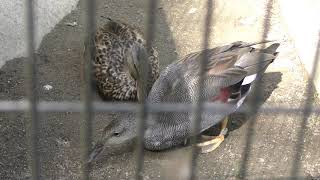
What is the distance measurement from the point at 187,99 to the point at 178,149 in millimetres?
→ 264

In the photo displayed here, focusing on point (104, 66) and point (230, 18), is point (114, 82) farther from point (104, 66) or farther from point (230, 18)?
point (230, 18)

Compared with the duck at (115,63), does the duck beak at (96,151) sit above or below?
below

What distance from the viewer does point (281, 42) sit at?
12.5 feet

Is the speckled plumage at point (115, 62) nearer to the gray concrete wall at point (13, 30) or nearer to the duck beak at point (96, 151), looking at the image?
the gray concrete wall at point (13, 30)

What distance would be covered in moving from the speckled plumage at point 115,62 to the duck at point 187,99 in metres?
0.35

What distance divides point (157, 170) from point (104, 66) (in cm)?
83

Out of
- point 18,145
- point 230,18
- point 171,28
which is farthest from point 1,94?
point 230,18

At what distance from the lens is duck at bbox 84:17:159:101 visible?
357 cm

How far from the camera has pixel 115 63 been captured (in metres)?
3.63

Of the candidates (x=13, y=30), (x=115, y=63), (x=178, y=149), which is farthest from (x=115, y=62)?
(x=178, y=149)

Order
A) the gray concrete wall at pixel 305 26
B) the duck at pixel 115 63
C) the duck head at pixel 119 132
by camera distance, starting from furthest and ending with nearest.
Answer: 1. the duck at pixel 115 63
2. the gray concrete wall at pixel 305 26
3. the duck head at pixel 119 132

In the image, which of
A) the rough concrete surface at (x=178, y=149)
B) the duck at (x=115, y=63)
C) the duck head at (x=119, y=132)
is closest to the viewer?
the rough concrete surface at (x=178, y=149)

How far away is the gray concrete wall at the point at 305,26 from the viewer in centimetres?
345

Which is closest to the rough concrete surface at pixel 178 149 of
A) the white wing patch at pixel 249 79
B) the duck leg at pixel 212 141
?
the duck leg at pixel 212 141
